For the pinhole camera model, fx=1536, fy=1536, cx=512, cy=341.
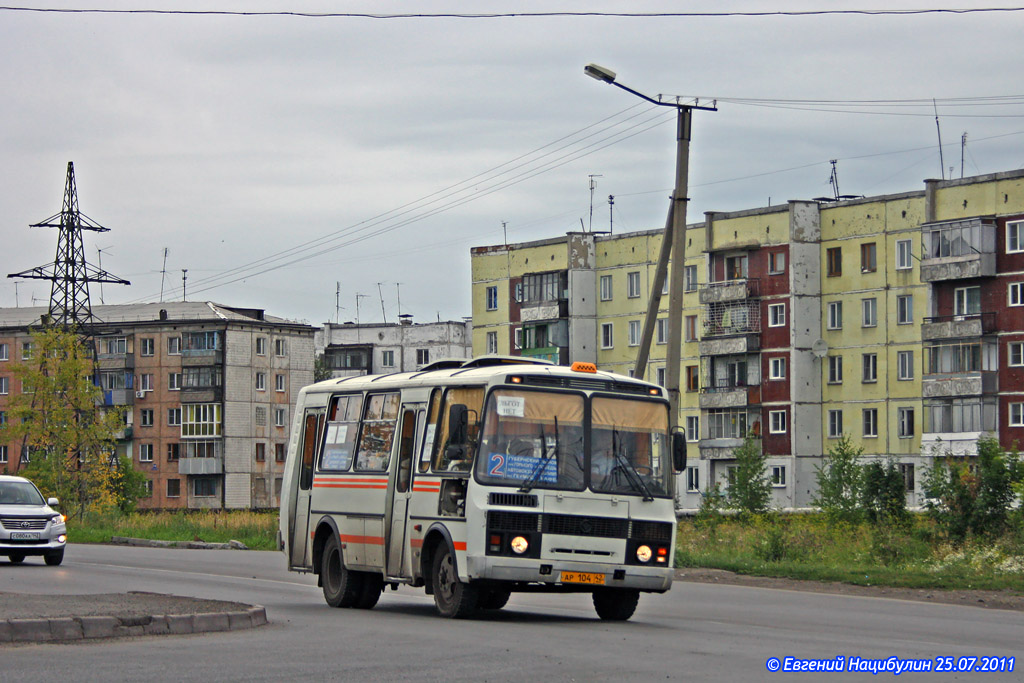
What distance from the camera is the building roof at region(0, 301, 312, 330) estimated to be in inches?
4631

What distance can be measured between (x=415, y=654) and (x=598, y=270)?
278ft

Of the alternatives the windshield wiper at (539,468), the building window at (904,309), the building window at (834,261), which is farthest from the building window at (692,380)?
the windshield wiper at (539,468)

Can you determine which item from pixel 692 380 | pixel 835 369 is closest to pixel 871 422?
pixel 835 369

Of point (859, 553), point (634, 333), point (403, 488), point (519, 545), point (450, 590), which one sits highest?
point (634, 333)

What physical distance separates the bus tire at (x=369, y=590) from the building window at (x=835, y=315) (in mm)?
66959

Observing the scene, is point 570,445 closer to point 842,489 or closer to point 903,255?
point 842,489

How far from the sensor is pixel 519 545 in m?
16.7

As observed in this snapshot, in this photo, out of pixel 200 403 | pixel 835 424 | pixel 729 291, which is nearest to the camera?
pixel 835 424

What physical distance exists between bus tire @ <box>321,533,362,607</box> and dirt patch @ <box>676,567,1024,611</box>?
29.1ft

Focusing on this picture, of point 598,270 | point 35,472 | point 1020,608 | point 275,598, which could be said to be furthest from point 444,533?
point 598,270

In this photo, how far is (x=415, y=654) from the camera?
1313cm

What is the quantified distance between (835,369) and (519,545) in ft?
227

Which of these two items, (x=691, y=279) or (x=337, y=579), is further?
(x=691, y=279)

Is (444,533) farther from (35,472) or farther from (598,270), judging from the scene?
(598,270)
